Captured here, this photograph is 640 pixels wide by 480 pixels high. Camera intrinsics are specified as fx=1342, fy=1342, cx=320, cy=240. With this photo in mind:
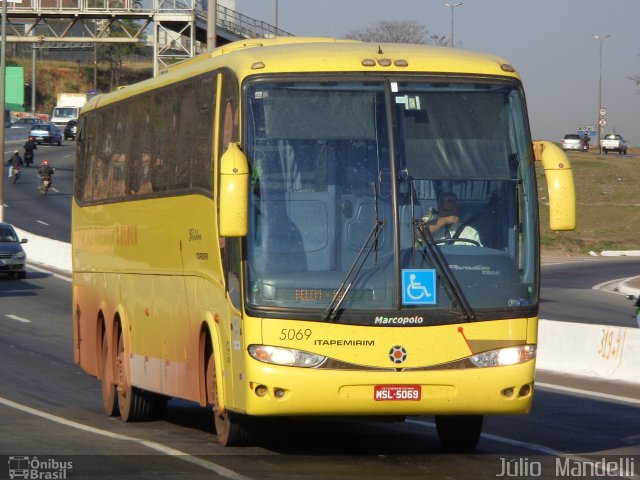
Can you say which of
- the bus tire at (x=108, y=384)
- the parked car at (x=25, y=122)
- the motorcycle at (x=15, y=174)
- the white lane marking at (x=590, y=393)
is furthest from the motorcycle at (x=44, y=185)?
the bus tire at (x=108, y=384)

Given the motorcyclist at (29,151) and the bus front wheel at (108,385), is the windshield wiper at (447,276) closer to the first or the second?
the bus front wheel at (108,385)

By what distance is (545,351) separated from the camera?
20.5m

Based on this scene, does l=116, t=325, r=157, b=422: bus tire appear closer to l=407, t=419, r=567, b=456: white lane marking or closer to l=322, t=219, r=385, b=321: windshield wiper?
l=407, t=419, r=567, b=456: white lane marking

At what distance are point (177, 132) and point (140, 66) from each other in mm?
131711

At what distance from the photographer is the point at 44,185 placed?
64.9 m

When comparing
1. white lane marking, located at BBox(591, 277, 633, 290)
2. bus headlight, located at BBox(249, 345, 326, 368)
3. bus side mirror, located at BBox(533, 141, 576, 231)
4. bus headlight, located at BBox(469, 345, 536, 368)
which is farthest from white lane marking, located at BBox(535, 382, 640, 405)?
white lane marking, located at BBox(591, 277, 633, 290)

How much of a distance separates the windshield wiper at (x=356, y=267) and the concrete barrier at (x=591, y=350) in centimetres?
908

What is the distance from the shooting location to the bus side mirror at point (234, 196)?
970cm

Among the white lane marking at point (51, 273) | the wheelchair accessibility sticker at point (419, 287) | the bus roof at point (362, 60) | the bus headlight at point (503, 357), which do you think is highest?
the bus roof at point (362, 60)

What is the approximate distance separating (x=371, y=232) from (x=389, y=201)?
279mm

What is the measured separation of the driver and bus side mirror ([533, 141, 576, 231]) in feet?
2.05

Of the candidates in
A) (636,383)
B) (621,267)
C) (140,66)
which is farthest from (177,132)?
(140,66)

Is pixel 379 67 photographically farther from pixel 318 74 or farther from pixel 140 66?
pixel 140 66

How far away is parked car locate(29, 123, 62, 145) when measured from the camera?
88688 mm
